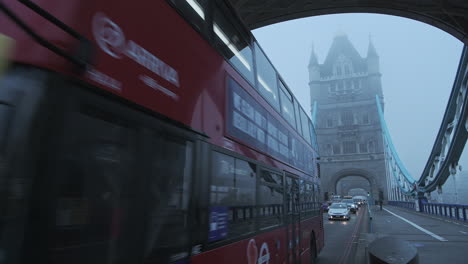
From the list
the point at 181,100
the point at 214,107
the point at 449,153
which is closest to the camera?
the point at 181,100

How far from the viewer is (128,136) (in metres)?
2.16

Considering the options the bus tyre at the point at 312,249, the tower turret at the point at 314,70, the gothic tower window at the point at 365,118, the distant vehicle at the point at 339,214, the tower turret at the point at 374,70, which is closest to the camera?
the bus tyre at the point at 312,249

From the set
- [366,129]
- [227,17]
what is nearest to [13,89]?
[227,17]

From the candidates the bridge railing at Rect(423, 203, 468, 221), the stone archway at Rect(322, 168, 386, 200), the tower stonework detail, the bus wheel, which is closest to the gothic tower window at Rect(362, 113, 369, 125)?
the tower stonework detail

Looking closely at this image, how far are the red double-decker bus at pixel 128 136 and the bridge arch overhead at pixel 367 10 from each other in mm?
10917

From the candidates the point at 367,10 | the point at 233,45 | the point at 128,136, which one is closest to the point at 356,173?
the point at 367,10

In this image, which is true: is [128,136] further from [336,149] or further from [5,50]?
[336,149]

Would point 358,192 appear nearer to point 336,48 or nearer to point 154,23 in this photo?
point 336,48

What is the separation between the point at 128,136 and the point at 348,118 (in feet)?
254

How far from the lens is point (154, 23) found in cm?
263

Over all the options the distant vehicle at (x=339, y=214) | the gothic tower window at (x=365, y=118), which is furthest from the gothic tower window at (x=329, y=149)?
the distant vehicle at (x=339, y=214)

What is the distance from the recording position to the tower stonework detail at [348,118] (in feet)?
229

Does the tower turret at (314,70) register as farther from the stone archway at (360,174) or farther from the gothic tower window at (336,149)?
the stone archway at (360,174)

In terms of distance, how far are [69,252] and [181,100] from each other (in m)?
1.50
